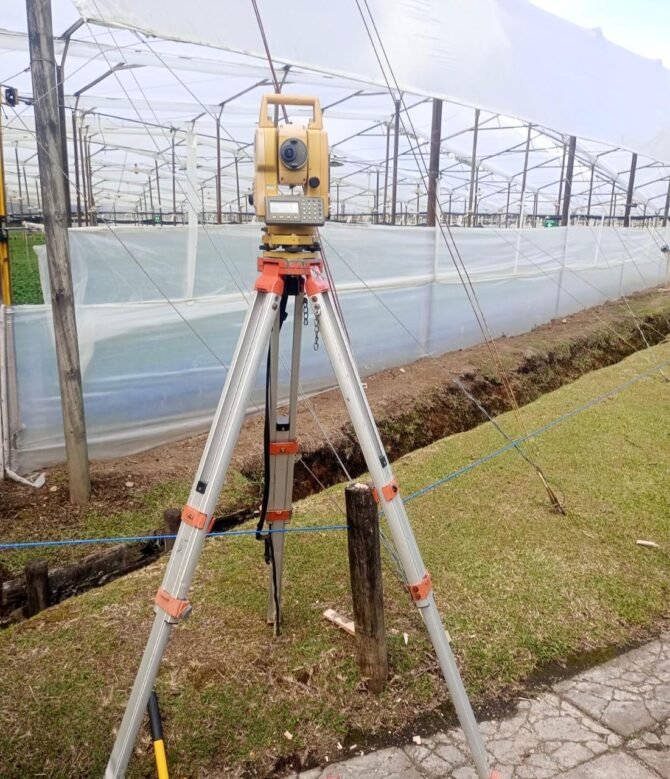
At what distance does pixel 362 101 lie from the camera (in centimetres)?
1067

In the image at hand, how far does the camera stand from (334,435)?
552 centimetres

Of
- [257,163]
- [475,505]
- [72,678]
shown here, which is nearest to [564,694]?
[475,505]

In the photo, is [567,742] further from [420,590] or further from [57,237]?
[57,237]

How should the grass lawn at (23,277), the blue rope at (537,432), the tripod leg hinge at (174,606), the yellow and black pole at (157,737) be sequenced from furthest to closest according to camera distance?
the grass lawn at (23,277) → the blue rope at (537,432) → the yellow and black pole at (157,737) → the tripod leg hinge at (174,606)

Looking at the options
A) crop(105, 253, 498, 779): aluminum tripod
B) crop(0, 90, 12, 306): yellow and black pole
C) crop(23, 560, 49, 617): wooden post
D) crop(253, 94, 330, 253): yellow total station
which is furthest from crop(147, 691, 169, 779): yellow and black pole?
crop(0, 90, 12, 306): yellow and black pole

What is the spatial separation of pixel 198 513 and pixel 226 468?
5.7 inches

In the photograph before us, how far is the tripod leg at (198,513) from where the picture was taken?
163cm

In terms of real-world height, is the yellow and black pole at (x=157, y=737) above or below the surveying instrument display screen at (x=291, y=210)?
below

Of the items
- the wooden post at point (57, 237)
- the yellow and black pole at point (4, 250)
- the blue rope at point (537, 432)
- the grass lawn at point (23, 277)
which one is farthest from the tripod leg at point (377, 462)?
the grass lawn at point (23, 277)

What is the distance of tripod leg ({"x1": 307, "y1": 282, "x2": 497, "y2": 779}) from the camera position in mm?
1739

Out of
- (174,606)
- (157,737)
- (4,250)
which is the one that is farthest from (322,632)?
(4,250)

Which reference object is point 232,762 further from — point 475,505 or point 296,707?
point 475,505

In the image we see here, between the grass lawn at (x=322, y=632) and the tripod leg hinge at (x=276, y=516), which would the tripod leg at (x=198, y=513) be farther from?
the tripod leg hinge at (x=276, y=516)

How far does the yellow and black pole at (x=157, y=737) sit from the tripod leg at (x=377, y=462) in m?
0.94
